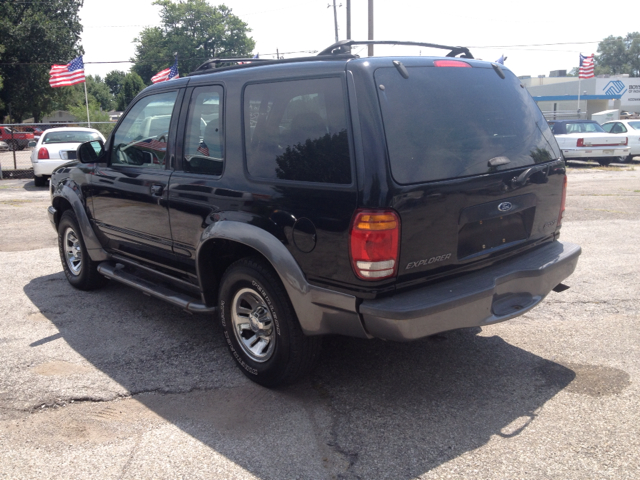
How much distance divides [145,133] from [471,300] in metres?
2.91

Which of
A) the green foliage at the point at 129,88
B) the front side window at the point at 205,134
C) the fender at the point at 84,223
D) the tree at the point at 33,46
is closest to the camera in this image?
the front side window at the point at 205,134

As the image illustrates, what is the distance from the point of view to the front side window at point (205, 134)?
12.8ft

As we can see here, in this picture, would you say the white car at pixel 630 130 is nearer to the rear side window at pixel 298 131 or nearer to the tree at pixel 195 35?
the rear side window at pixel 298 131

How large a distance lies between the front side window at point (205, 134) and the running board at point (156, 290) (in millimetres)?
941

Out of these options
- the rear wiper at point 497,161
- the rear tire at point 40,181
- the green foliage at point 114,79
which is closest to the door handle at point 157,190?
the rear wiper at point 497,161

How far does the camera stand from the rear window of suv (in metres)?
3.15

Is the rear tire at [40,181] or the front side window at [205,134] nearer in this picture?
the front side window at [205,134]

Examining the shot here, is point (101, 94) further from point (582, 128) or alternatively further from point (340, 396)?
point (340, 396)

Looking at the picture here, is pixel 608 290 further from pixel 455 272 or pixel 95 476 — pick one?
pixel 95 476

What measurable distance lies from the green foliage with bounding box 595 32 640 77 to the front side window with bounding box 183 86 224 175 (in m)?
139

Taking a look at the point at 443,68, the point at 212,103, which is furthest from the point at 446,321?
the point at 212,103

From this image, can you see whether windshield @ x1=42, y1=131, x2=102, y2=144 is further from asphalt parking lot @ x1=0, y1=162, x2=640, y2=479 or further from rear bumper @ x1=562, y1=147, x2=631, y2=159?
rear bumper @ x1=562, y1=147, x2=631, y2=159

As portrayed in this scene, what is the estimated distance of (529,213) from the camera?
→ 12.4 feet

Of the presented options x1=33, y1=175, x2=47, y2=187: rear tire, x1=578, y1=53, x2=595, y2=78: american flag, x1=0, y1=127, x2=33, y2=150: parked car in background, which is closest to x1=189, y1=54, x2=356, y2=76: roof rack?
Answer: x1=33, y1=175, x2=47, y2=187: rear tire
